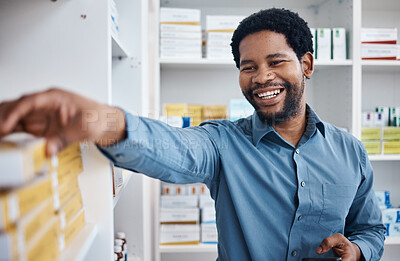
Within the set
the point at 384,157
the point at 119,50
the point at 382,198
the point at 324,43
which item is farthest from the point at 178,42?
the point at 382,198

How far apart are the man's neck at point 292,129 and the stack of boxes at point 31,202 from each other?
0.79 meters

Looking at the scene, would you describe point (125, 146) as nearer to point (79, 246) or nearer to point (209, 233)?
point (79, 246)

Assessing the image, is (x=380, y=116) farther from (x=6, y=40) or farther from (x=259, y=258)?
(x=6, y=40)

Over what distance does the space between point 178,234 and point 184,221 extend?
0.08 meters

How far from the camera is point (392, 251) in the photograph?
2.33 meters

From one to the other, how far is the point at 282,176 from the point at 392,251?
187cm

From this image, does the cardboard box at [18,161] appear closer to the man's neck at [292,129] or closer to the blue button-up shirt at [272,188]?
the blue button-up shirt at [272,188]

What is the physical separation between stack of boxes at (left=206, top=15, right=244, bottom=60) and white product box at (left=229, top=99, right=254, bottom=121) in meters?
0.27

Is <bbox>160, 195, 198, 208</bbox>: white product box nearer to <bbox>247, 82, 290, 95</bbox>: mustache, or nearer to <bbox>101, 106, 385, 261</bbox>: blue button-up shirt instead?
<bbox>101, 106, 385, 261</bbox>: blue button-up shirt

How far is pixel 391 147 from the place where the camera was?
6.45 ft

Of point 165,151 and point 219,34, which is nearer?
point 165,151

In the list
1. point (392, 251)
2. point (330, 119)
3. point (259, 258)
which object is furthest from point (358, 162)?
point (392, 251)

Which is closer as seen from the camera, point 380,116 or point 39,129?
point 39,129

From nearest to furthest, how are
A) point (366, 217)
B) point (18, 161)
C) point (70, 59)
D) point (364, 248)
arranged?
point (18, 161) < point (70, 59) < point (364, 248) < point (366, 217)
